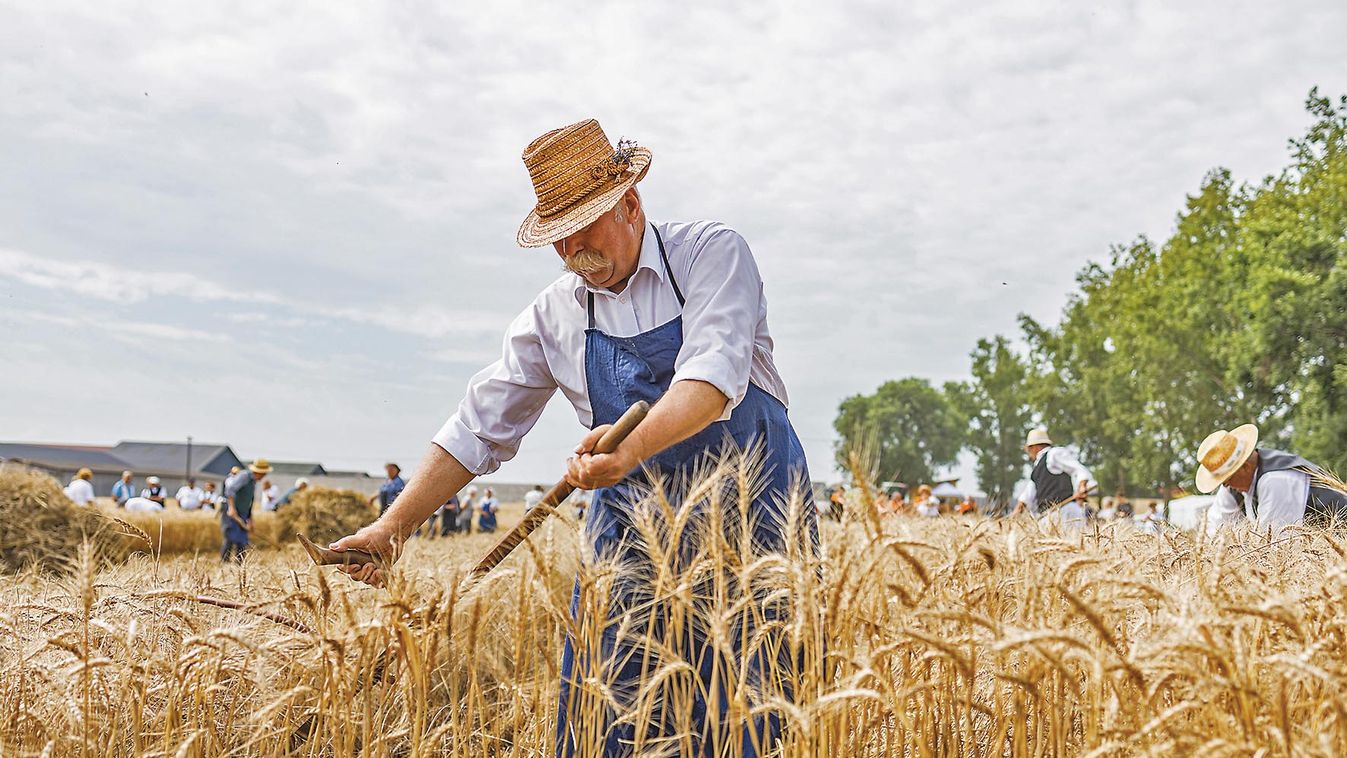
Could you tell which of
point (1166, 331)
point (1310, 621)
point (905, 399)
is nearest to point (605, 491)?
point (1310, 621)

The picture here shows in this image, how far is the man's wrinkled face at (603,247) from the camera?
2.88 metres

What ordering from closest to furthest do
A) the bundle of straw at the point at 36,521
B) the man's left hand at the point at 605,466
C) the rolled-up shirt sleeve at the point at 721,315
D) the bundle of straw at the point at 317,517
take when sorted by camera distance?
the man's left hand at the point at 605,466 < the rolled-up shirt sleeve at the point at 721,315 < the bundle of straw at the point at 36,521 < the bundle of straw at the point at 317,517

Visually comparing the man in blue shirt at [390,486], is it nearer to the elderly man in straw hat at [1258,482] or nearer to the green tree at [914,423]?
the elderly man in straw hat at [1258,482]

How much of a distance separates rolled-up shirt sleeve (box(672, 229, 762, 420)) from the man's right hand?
3.07ft

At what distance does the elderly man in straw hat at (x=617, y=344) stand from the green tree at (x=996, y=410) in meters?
47.2

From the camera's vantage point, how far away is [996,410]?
53.2m

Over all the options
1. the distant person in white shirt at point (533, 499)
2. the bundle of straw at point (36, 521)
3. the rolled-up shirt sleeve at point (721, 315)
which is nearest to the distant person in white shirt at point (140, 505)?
the bundle of straw at point (36, 521)

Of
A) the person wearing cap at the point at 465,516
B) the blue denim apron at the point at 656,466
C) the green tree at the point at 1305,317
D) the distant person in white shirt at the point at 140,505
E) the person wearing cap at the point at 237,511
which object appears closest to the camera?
the blue denim apron at the point at 656,466

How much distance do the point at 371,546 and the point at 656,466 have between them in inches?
32.7

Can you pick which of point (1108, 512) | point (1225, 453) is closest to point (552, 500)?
point (1225, 453)

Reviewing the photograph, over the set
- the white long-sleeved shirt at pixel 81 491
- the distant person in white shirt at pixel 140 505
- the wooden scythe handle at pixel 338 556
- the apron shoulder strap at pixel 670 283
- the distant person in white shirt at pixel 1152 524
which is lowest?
the wooden scythe handle at pixel 338 556

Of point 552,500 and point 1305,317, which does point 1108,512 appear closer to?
point 1305,317

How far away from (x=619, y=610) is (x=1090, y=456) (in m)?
42.7

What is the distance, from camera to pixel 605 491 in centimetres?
296
